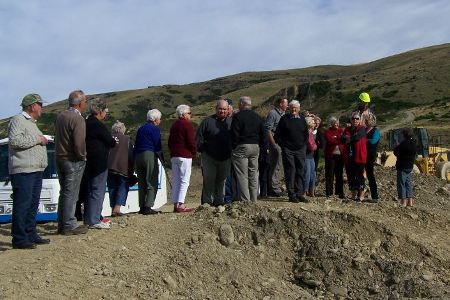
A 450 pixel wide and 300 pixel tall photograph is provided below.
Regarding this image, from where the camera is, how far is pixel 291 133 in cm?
1023

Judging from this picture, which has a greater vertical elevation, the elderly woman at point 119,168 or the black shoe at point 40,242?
the elderly woman at point 119,168

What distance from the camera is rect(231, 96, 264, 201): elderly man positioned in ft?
30.8

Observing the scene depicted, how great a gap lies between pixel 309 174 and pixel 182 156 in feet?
10.9

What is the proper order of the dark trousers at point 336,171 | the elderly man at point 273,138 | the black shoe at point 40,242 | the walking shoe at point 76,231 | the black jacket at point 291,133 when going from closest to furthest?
the black shoe at point 40,242, the walking shoe at point 76,231, the black jacket at point 291,133, the elderly man at point 273,138, the dark trousers at point 336,171

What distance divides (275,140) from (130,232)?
349 cm

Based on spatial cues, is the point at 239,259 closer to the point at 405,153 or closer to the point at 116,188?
the point at 116,188

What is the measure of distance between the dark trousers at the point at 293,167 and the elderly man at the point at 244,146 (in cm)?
91

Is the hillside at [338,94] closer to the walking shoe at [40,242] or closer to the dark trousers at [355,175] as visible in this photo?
the dark trousers at [355,175]

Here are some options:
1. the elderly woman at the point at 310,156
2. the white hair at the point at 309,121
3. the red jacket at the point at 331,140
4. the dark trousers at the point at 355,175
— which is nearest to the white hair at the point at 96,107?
the elderly woman at the point at 310,156

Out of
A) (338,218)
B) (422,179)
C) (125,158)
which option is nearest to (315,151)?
(338,218)

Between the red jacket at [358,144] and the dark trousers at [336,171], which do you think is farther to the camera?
the dark trousers at [336,171]

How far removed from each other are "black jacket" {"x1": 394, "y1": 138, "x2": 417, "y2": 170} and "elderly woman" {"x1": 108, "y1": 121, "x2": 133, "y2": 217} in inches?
198

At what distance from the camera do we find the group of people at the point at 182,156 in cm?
729

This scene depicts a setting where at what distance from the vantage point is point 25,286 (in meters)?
6.21
